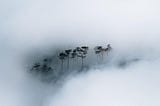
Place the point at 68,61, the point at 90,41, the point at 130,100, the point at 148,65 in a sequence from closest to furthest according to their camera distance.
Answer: the point at 130,100 < the point at 148,65 < the point at 68,61 < the point at 90,41

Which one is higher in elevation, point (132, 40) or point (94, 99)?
point (132, 40)

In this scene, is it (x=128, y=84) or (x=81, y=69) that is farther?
(x=81, y=69)

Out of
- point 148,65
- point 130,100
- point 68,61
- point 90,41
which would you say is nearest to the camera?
point 130,100

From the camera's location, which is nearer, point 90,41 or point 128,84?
point 128,84

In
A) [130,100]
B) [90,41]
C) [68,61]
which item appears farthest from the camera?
[90,41]

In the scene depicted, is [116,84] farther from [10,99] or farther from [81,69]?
[10,99]

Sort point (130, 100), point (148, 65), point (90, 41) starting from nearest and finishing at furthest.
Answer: point (130, 100) < point (148, 65) < point (90, 41)

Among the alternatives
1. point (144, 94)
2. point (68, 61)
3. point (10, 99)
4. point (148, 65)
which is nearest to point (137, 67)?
point (148, 65)

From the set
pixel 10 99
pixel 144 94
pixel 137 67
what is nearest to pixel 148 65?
pixel 137 67

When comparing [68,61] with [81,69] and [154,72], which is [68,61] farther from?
[154,72]
